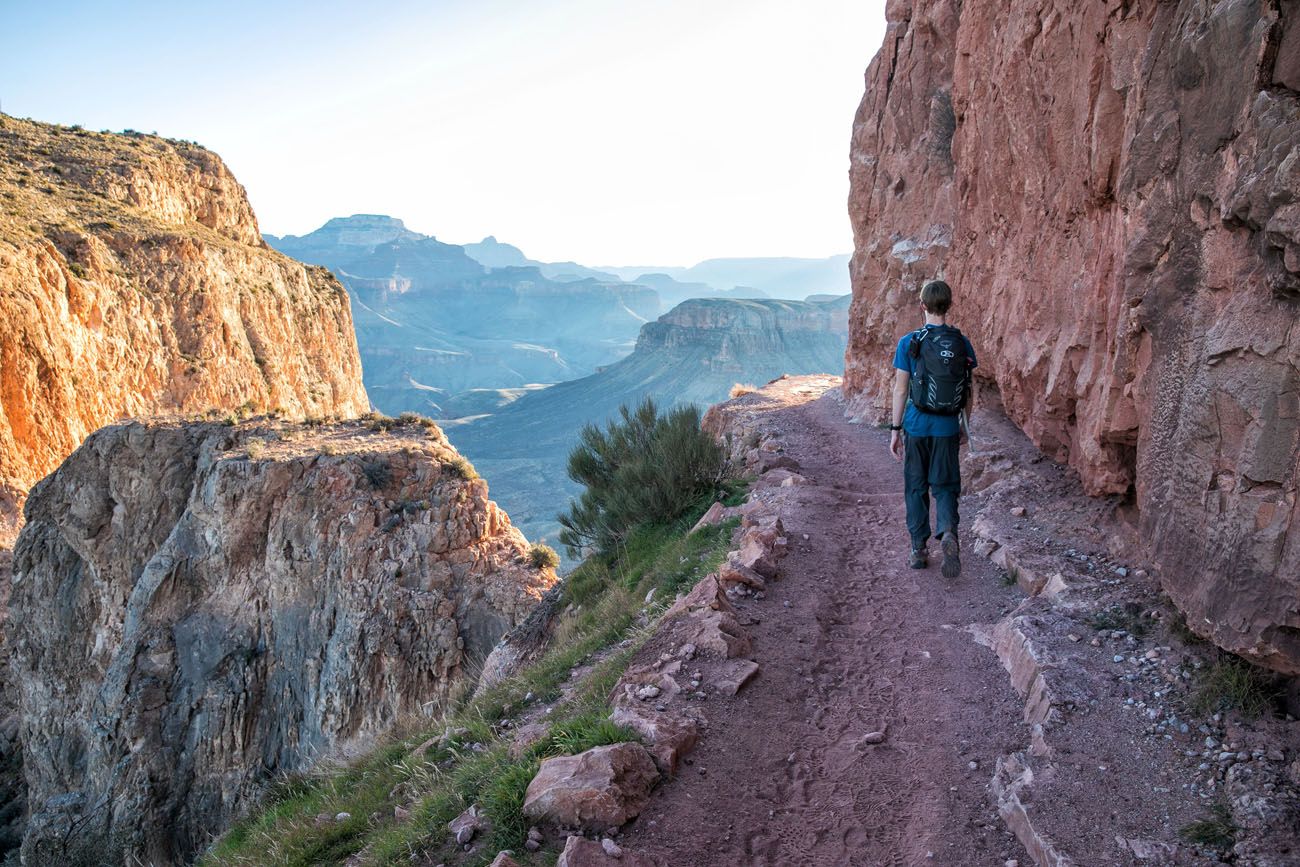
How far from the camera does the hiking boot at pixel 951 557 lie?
5.21 metres

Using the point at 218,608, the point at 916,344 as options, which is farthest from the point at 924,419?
the point at 218,608

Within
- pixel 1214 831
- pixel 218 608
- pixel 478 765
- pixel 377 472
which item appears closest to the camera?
pixel 1214 831

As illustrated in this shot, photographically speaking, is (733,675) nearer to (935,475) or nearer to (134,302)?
(935,475)

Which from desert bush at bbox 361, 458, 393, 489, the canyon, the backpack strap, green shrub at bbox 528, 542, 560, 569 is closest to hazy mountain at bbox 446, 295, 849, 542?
the canyon

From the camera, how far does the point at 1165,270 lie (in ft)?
11.5

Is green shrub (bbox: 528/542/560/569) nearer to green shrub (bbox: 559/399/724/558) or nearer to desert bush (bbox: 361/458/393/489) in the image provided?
green shrub (bbox: 559/399/724/558)

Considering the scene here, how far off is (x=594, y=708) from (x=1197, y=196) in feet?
13.0

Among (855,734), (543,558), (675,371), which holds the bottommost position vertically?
(675,371)

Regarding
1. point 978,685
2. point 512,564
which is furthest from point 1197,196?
point 512,564

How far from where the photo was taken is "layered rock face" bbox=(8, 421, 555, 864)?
1261cm

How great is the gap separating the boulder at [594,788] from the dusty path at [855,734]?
0.11 meters

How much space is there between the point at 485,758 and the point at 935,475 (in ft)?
11.6

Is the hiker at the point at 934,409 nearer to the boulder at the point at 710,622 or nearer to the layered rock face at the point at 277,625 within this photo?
the boulder at the point at 710,622

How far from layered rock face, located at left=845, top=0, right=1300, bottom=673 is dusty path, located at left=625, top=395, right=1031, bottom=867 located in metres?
1.16
